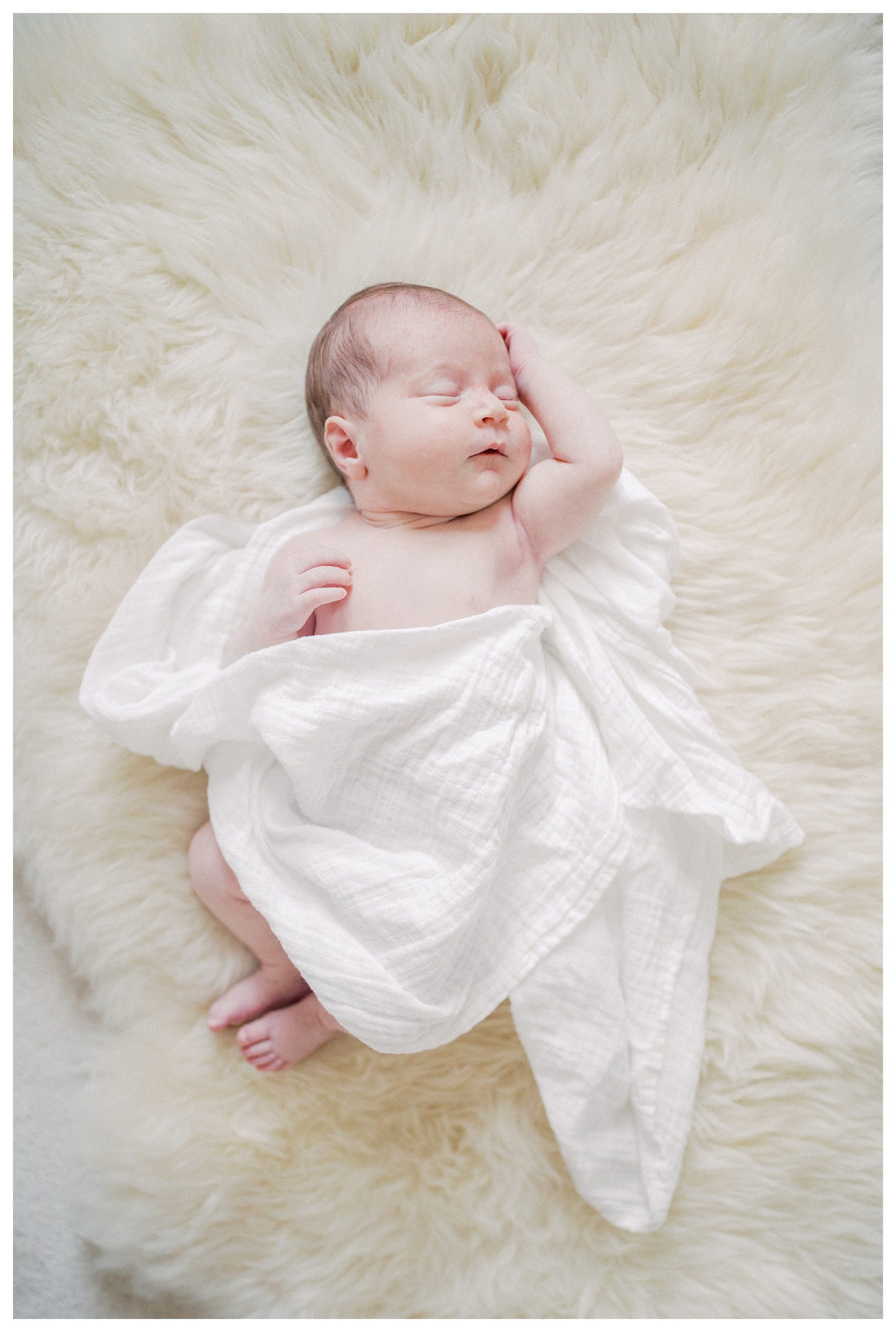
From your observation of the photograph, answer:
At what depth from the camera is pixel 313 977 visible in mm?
1117

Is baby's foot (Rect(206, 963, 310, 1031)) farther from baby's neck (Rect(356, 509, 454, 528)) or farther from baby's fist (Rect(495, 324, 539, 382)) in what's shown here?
baby's fist (Rect(495, 324, 539, 382))

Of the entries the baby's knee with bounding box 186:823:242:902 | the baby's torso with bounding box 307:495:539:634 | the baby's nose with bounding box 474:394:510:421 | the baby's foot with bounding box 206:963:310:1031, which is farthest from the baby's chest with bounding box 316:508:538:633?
the baby's foot with bounding box 206:963:310:1031

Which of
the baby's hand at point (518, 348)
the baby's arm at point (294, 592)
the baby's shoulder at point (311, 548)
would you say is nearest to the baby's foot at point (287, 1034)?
the baby's arm at point (294, 592)

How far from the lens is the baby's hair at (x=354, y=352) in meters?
1.17

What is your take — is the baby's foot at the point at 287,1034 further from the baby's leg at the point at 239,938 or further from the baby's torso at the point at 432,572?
the baby's torso at the point at 432,572

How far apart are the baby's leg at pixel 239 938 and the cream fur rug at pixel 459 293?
0.04 meters

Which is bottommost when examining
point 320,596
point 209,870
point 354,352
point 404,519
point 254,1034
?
point 254,1034

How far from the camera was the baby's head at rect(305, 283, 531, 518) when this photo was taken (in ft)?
3.76

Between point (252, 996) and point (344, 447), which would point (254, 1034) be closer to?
point (252, 996)

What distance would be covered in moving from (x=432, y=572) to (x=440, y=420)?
195 millimetres

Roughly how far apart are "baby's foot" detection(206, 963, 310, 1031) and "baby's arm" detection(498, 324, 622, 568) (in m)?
0.69

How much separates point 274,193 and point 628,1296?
1.62 metres

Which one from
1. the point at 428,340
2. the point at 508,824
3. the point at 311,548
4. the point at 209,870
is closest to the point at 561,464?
the point at 428,340

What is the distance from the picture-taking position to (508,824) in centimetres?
115
